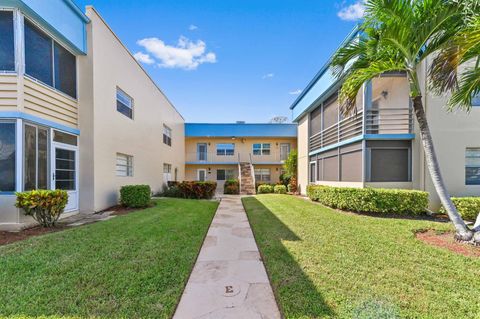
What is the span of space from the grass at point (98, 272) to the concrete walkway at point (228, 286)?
21cm

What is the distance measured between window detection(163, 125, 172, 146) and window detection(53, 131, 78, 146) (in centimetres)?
921

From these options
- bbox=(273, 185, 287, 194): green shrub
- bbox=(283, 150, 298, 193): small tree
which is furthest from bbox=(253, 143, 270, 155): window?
bbox=(273, 185, 287, 194): green shrub

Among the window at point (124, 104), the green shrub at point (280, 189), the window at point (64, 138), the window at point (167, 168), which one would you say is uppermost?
the window at point (124, 104)

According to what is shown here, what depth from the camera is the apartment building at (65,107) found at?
6371 millimetres

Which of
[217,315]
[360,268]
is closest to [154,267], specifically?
[217,315]

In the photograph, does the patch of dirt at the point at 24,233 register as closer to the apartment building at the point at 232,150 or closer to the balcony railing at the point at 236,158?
the apartment building at the point at 232,150

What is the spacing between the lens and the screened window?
24.0 m

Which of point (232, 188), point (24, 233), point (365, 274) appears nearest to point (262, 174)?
point (232, 188)

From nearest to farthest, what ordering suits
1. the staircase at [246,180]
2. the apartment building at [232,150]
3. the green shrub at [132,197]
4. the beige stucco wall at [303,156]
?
the green shrub at [132,197] < the beige stucco wall at [303,156] < the staircase at [246,180] < the apartment building at [232,150]

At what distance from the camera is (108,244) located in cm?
503

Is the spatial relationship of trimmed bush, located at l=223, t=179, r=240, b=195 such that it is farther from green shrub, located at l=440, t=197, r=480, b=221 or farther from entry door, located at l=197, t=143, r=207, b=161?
green shrub, located at l=440, t=197, r=480, b=221

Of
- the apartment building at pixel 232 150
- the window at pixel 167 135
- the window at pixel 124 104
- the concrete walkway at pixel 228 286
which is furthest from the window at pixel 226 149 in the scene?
the concrete walkway at pixel 228 286

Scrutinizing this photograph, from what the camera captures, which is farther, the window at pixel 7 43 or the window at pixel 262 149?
the window at pixel 262 149

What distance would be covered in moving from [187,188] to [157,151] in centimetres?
367
